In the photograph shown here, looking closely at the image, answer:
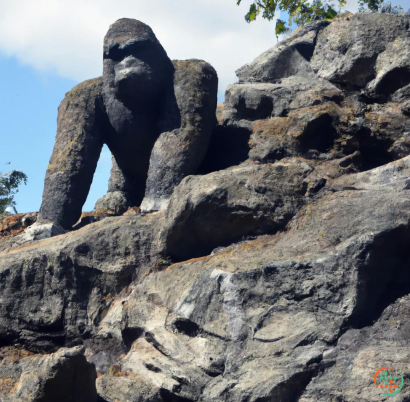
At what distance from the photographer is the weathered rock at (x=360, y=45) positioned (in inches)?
235

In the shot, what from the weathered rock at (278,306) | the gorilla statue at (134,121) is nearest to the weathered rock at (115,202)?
the gorilla statue at (134,121)

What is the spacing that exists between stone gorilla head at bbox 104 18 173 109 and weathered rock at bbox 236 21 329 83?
1.09 meters

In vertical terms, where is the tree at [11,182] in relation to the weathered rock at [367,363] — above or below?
above

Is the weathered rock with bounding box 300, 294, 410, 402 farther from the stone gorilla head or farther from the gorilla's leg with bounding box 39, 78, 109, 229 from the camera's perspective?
the stone gorilla head

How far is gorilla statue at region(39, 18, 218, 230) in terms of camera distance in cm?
583

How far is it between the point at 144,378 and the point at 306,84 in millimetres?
3417

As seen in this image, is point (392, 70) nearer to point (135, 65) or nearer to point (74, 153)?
point (135, 65)

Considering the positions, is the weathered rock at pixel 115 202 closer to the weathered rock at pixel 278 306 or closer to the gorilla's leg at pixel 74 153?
the gorilla's leg at pixel 74 153

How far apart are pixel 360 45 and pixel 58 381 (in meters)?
4.23

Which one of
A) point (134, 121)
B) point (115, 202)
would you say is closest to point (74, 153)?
point (134, 121)

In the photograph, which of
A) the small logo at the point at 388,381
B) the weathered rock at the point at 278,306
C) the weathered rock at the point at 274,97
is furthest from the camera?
the weathered rock at the point at 274,97

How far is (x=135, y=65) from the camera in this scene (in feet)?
20.1

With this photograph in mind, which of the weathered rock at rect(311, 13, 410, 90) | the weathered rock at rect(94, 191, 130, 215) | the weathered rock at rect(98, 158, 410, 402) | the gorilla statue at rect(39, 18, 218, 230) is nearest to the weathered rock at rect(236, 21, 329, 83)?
the weathered rock at rect(311, 13, 410, 90)

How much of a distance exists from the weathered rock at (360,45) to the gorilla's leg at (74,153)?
2.39m
